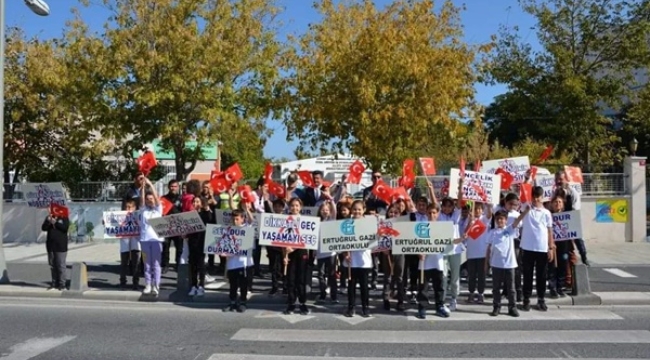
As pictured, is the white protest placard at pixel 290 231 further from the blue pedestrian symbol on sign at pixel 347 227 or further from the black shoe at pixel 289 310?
the black shoe at pixel 289 310

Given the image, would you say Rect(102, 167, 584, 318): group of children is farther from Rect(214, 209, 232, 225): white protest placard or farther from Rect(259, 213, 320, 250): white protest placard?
Rect(214, 209, 232, 225): white protest placard

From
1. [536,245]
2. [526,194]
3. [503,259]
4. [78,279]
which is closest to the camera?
[503,259]

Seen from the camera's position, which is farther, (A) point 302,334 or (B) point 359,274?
(B) point 359,274

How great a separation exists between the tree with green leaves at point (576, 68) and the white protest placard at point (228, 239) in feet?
43.6

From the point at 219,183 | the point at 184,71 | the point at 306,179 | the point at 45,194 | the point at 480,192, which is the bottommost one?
the point at 45,194

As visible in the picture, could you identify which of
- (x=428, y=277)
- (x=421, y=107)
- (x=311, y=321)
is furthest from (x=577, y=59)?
(x=311, y=321)

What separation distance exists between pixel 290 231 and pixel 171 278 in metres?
4.15

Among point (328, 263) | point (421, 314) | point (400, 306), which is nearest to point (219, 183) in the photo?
point (328, 263)

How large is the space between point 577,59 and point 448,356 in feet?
52.2

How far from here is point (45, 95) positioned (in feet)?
69.8

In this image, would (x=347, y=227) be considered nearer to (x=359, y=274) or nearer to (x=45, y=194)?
(x=359, y=274)

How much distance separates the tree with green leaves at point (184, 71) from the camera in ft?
59.6

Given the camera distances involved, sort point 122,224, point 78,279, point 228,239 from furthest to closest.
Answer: point 122,224 → point 78,279 → point 228,239

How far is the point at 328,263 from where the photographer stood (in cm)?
1011
